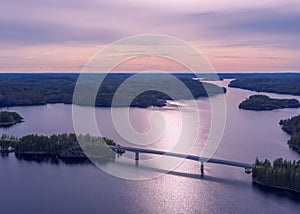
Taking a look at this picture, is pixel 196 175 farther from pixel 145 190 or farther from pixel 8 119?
pixel 8 119

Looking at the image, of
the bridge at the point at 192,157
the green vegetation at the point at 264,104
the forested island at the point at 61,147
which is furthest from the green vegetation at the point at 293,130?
the forested island at the point at 61,147

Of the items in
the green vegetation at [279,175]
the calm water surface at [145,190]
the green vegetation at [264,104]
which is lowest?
the calm water surface at [145,190]

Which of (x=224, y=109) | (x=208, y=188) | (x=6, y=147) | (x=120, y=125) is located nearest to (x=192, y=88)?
(x=224, y=109)

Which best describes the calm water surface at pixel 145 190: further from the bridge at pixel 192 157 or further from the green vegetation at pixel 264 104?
the green vegetation at pixel 264 104

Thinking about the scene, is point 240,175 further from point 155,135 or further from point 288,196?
point 155,135

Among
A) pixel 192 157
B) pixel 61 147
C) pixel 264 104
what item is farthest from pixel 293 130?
pixel 264 104

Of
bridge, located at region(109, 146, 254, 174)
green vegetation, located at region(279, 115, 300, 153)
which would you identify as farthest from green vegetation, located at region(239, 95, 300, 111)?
bridge, located at region(109, 146, 254, 174)
